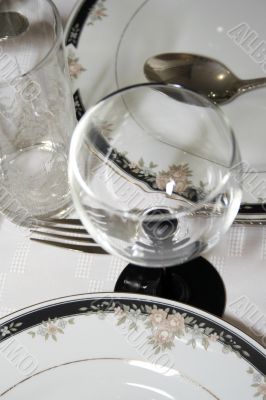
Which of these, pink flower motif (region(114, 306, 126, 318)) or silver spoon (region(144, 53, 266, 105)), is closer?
pink flower motif (region(114, 306, 126, 318))

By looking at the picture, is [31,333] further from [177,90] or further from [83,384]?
[177,90]

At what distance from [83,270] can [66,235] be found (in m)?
0.03

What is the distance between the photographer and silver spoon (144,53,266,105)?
62 cm

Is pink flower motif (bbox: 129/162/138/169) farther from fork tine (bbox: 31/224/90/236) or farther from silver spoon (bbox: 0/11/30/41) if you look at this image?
silver spoon (bbox: 0/11/30/41)

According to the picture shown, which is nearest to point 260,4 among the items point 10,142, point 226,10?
point 226,10

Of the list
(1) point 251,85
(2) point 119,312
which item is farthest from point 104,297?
(1) point 251,85

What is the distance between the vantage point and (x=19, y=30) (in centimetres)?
65

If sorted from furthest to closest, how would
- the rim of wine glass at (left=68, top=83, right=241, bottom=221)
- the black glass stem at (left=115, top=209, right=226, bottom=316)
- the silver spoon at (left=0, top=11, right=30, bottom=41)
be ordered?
the silver spoon at (left=0, top=11, right=30, bottom=41) → the black glass stem at (left=115, top=209, right=226, bottom=316) → the rim of wine glass at (left=68, top=83, right=241, bottom=221)

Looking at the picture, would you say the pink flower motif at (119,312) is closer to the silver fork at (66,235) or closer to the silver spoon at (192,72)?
the silver fork at (66,235)

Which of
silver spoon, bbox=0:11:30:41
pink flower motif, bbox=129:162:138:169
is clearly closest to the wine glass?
pink flower motif, bbox=129:162:138:169

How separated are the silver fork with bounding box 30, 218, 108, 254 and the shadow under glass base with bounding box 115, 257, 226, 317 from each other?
3 cm

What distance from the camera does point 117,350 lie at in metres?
0.50

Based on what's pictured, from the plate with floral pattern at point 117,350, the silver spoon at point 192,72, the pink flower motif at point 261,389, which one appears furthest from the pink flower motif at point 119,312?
the silver spoon at point 192,72

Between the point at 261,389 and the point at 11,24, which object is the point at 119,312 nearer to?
the point at 261,389
